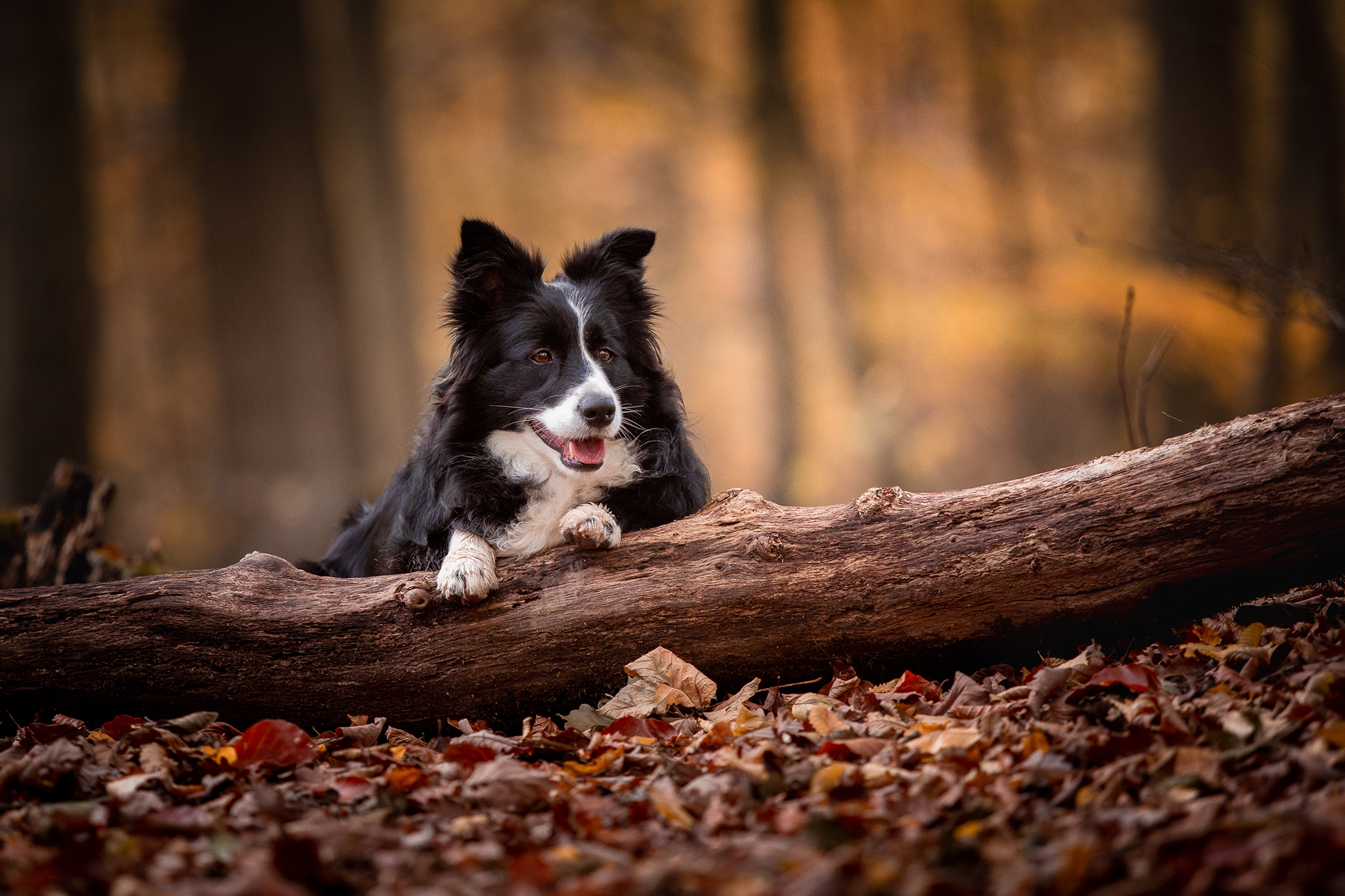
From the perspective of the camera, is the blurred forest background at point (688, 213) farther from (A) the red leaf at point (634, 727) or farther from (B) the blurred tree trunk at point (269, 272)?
(A) the red leaf at point (634, 727)

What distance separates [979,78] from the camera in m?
15.1

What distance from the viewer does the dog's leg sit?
376 cm

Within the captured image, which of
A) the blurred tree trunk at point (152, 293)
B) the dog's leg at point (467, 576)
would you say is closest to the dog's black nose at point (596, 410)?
the dog's leg at point (467, 576)

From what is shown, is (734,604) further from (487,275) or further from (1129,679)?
(487,275)

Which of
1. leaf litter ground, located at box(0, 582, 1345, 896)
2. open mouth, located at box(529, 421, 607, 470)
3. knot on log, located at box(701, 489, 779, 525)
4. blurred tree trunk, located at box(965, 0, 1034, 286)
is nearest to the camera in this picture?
leaf litter ground, located at box(0, 582, 1345, 896)

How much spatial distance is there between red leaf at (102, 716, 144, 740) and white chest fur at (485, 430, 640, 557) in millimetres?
1621

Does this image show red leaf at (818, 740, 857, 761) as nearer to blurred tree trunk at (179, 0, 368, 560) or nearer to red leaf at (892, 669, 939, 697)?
red leaf at (892, 669, 939, 697)

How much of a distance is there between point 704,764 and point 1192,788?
4.72 ft

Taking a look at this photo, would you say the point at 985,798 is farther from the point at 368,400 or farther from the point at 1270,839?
the point at 368,400

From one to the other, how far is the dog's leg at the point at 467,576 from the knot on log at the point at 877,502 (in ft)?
5.05

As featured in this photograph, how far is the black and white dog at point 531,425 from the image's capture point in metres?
4.27

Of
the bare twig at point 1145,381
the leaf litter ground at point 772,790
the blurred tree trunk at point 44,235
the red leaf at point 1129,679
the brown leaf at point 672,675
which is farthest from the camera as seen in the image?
the blurred tree trunk at point 44,235

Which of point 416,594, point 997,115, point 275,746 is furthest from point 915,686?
point 997,115

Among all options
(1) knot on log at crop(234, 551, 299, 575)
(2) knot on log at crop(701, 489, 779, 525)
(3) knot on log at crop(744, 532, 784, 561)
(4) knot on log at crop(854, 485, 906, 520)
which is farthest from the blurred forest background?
(3) knot on log at crop(744, 532, 784, 561)
